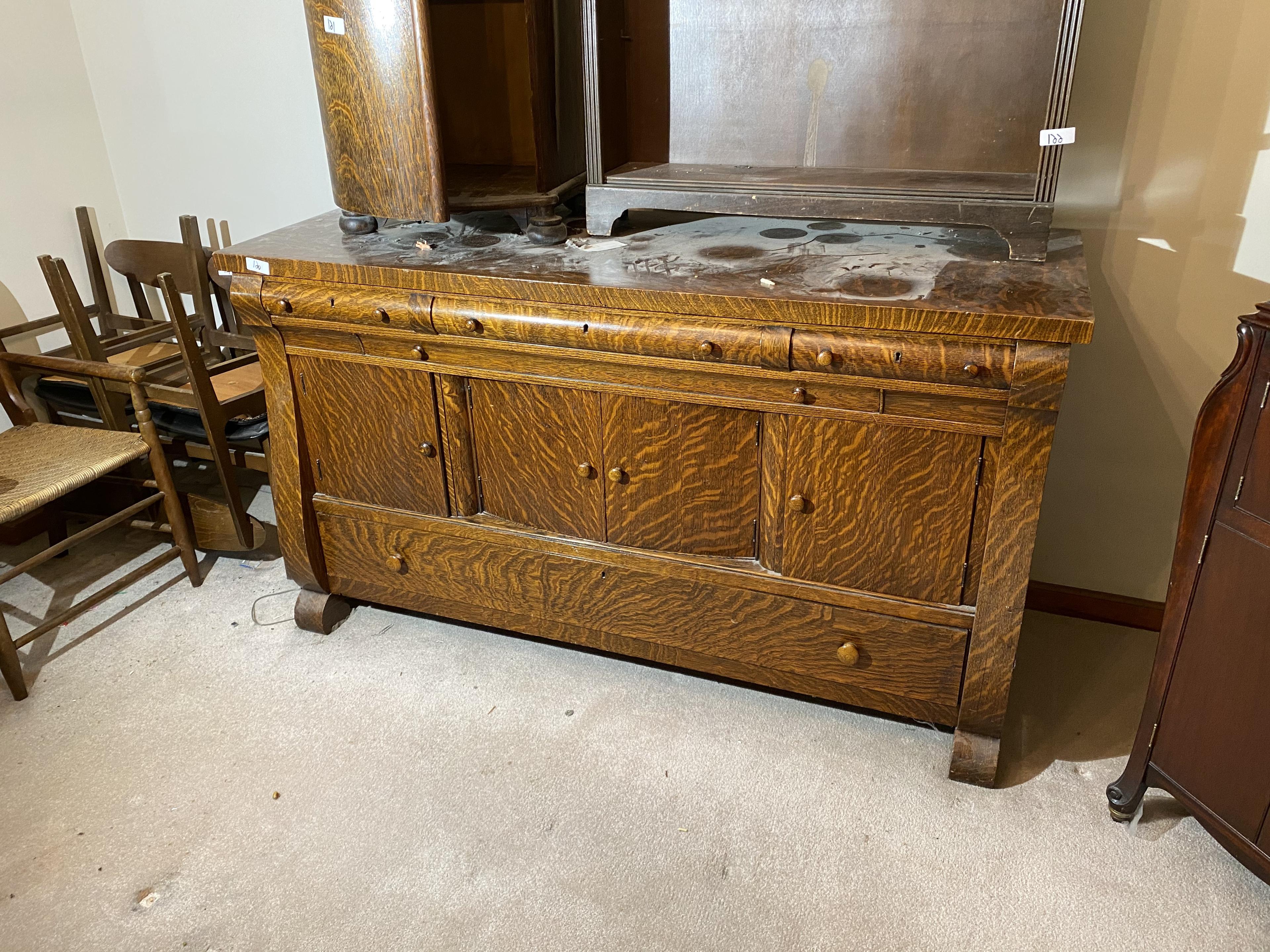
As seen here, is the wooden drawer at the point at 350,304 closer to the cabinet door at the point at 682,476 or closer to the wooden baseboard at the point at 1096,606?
the cabinet door at the point at 682,476

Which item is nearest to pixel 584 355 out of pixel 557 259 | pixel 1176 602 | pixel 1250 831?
pixel 557 259

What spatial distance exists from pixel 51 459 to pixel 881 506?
1.82 metres

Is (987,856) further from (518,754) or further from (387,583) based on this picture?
(387,583)

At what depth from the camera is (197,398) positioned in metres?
2.28

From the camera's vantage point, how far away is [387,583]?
2.12 meters

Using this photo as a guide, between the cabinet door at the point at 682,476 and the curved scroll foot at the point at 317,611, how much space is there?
80 cm

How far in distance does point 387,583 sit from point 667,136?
46.5 inches

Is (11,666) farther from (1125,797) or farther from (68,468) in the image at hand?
(1125,797)

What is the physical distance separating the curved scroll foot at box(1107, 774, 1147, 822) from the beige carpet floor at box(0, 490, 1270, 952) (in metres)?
0.03

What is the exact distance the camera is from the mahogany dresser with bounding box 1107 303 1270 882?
131cm

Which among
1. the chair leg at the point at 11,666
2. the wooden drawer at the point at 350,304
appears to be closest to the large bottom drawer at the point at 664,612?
the wooden drawer at the point at 350,304

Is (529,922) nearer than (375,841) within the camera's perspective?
Yes

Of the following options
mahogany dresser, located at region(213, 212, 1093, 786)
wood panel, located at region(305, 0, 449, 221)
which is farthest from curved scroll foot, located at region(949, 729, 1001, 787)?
wood panel, located at region(305, 0, 449, 221)

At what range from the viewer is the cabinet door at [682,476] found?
5.46 feet
